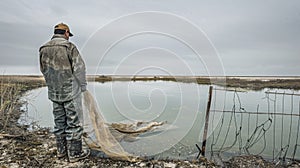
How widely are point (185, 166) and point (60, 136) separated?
201 cm

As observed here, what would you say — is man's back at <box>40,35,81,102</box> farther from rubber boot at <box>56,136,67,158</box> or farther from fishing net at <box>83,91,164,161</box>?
rubber boot at <box>56,136,67,158</box>

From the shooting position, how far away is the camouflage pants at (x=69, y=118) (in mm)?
3510

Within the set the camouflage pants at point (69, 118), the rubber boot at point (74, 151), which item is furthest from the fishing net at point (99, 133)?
the rubber boot at point (74, 151)

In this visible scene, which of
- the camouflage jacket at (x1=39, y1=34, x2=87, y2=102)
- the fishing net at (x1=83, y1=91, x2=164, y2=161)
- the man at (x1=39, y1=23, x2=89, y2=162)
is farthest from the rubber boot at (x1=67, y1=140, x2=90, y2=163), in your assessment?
the camouflage jacket at (x1=39, y1=34, x2=87, y2=102)

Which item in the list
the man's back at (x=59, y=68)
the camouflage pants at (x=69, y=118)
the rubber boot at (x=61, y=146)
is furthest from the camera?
the rubber boot at (x=61, y=146)

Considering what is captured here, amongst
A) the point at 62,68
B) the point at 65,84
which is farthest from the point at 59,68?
the point at 65,84

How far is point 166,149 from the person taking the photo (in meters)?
4.62

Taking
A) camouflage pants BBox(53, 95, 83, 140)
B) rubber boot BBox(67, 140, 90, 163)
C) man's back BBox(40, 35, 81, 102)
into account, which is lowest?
rubber boot BBox(67, 140, 90, 163)

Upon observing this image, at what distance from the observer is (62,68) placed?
3387 millimetres

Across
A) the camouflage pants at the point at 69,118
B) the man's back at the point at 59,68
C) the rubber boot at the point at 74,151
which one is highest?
the man's back at the point at 59,68

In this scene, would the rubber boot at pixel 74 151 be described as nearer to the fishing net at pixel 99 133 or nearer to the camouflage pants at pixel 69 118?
the camouflage pants at pixel 69 118

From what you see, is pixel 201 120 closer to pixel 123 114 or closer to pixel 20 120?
pixel 123 114

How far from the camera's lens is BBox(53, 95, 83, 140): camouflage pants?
3510 millimetres

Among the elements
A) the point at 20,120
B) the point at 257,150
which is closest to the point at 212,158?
the point at 257,150
